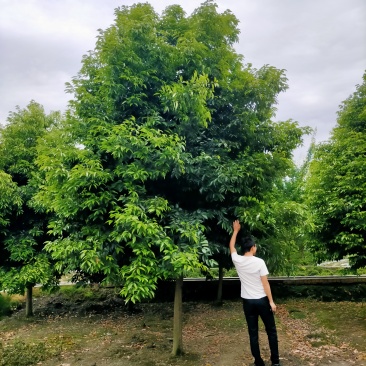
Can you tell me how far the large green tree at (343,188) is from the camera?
1040cm

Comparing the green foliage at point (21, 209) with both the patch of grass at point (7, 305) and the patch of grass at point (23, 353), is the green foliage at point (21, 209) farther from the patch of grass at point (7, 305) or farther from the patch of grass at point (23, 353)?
the patch of grass at point (7, 305)

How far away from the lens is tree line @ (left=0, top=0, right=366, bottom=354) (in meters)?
5.65

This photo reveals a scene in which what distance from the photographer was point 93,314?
12.8 m

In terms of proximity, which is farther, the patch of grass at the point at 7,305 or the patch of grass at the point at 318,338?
the patch of grass at the point at 7,305

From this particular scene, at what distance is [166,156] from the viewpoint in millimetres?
5652

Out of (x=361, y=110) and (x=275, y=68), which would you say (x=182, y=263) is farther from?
(x=361, y=110)

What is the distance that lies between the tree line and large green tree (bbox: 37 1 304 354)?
0.02 metres

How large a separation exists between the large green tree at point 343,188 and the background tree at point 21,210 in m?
9.29

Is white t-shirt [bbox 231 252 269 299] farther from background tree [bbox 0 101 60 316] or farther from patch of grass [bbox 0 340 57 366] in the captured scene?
background tree [bbox 0 101 60 316]

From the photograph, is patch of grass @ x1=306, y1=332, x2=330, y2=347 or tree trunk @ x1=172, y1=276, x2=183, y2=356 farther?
patch of grass @ x1=306, y1=332, x2=330, y2=347

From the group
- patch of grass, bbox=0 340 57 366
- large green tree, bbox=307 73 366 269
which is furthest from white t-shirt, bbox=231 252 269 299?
large green tree, bbox=307 73 366 269

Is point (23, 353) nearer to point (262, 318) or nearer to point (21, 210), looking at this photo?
point (21, 210)

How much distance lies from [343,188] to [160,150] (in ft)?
24.0

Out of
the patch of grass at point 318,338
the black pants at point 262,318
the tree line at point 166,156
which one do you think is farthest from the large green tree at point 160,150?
the patch of grass at point 318,338
